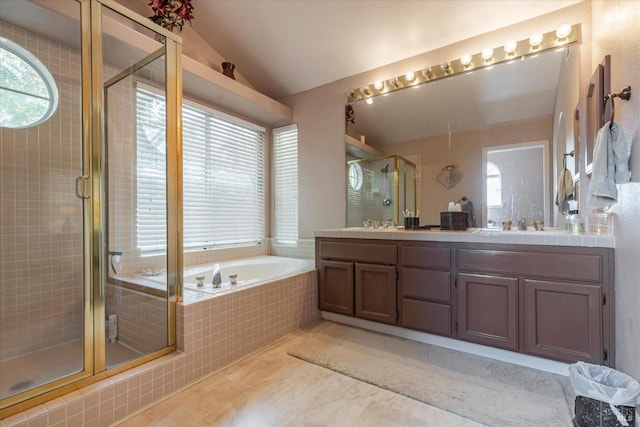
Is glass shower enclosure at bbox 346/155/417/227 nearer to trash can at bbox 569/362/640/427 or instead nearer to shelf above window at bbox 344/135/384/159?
shelf above window at bbox 344/135/384/159

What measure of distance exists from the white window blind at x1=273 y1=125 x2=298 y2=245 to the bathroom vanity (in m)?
1.06

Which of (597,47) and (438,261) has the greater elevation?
(597,47)

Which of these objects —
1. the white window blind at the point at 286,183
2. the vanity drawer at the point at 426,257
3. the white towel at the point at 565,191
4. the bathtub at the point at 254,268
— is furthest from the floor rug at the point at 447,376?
the white window blind at the point at 286,183

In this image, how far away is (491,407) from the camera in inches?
61.3

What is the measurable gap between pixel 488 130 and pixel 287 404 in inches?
100

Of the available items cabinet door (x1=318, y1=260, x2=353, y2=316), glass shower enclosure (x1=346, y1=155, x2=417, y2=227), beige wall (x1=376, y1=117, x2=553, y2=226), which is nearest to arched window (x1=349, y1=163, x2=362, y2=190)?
glass shower enclosure (x1=346, y1=155, x2=417, y2=227)

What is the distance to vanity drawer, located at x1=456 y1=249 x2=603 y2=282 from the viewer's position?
1.75 m

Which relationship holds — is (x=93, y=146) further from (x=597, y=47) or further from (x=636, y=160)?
(x=597, y=47)

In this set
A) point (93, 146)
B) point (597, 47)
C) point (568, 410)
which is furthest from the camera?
point (597, 47)

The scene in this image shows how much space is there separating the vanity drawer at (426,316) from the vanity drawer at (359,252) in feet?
1.22

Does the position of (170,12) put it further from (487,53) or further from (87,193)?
(487,53)

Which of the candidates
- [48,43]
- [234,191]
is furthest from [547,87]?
[48,43]

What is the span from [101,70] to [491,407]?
9.31 ft

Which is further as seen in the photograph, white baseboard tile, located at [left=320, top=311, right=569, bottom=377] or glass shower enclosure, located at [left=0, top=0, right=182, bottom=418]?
white baseboard tile, located at [left=320, top=311, right=569, bottom=377]
